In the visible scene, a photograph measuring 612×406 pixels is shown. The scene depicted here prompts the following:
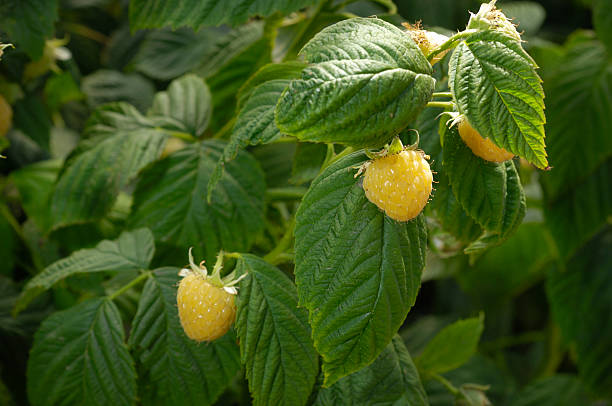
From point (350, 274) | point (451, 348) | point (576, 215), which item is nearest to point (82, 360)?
point (350, 274)

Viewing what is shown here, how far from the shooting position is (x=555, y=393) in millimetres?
1014

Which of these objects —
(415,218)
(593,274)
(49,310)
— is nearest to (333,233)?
(415,218)

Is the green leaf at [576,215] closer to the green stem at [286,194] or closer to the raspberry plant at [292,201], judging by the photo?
the raspberry plant at [292,201]

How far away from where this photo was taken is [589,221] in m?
0.91

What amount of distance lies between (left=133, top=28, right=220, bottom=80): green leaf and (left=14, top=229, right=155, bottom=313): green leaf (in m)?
0.51

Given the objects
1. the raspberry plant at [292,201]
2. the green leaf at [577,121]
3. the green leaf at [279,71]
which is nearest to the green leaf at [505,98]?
the raspberry plant at [292,201]

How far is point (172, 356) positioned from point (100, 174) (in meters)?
0.25

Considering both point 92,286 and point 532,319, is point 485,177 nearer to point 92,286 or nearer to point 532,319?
point 92,286

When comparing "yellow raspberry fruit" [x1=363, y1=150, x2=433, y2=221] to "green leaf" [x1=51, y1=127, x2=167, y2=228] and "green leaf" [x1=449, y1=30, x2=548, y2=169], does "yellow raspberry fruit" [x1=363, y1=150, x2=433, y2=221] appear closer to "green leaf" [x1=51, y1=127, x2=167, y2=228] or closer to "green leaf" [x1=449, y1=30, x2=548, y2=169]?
"green leaf" [x1=449, y1=30, x2=548, y2=169]

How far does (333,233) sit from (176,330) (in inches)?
8.3

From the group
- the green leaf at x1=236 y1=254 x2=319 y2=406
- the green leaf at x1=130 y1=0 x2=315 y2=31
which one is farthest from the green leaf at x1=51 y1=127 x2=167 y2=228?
the green leaf at x1=236 y1=254 x2=319 y2=406

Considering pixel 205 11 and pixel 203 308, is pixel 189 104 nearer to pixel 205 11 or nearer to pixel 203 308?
pixel 205 11

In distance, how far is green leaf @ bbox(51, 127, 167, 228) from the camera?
2.13 feet

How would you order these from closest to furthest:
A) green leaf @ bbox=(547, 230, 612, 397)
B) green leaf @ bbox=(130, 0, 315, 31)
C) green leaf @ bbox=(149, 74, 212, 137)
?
1. green leaf @ bbox=(130, 0, 315, 31)
2. green leaf @ bbox=(149, 74, 212, 137)
3. green leaf @ bbox=(547, 230, 612, 397)
